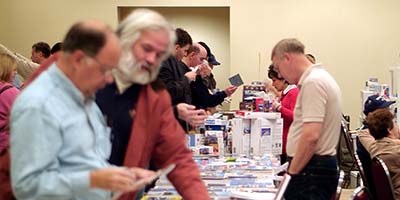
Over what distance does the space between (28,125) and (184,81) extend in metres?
2.01

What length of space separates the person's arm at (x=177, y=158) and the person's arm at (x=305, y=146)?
38.0 inches

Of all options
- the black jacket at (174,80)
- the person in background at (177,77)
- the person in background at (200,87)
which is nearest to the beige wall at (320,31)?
the person in background at (200,87)

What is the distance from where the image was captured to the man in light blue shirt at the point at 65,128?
127 cm

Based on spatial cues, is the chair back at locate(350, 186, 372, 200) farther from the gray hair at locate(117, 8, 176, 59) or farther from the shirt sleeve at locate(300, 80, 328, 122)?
the gray hair at locate(117, 8, 176, 59)

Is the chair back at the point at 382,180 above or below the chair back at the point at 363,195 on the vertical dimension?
above

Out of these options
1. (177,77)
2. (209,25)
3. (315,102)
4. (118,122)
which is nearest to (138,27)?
(118,122)

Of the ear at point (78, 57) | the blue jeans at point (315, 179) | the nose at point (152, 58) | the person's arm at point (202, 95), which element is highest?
the ear at point (78, 57)

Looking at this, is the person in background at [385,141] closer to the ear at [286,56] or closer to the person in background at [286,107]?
the person in background at [286,107]

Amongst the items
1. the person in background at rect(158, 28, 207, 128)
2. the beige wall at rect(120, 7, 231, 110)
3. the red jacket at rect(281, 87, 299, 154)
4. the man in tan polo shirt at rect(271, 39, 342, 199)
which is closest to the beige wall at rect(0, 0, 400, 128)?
the beige wall at rect(120, 7, 231, 110)

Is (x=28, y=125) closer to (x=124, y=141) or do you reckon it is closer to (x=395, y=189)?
(x=124, y=141)

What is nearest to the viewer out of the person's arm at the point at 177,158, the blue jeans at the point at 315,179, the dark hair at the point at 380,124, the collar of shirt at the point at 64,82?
the collar of shirt at the point at 64,82

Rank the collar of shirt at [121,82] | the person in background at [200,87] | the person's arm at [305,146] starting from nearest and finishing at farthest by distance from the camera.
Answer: the collar of shirt at [121,82], the person's arm at [305,146], the person in background at [200,87]

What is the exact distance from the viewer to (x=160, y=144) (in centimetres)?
182

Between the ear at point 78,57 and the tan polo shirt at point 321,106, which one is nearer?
the ear at point 78,57
